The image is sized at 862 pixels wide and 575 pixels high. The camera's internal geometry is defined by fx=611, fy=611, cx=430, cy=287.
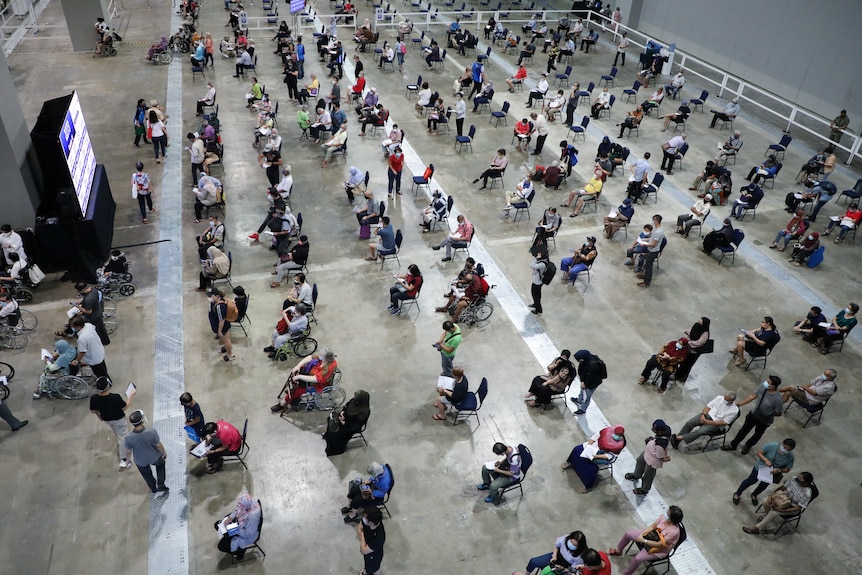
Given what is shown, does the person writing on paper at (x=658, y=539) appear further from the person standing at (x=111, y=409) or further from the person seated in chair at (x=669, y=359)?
the person standing at (x=111, y=409)

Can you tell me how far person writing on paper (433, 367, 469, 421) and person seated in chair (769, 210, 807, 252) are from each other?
9.82 metres

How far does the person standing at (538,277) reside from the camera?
37.8 feet

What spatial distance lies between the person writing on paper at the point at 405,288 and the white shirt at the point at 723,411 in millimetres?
5375

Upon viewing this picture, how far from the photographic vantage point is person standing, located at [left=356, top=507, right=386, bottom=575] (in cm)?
689

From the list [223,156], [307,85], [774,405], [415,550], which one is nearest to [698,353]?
[774,405]

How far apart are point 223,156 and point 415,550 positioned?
13.2 m

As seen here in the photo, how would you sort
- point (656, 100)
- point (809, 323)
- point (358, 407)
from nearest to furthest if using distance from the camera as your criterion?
point (358, 407), point (809, 323), point (656, 100)

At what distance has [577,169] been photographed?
17828 millimetres

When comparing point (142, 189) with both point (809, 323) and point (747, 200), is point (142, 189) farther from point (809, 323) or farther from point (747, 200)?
point (747, 200)

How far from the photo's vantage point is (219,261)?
38.5 ft

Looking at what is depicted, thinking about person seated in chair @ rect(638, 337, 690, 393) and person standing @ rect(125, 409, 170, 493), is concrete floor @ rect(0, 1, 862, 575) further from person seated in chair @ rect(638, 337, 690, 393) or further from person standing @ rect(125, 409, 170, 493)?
person standing @ rect(125, 409, 170, 493)

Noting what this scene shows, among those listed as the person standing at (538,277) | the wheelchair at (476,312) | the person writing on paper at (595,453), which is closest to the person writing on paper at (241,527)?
the person writing on paper at (595,453)

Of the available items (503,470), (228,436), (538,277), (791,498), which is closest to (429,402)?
(503,470)

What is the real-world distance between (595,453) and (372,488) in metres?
3.23
